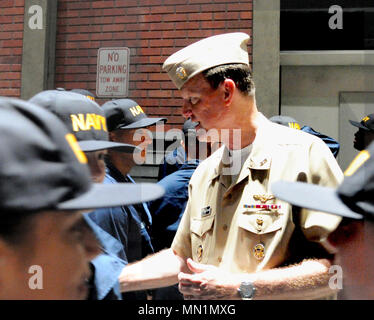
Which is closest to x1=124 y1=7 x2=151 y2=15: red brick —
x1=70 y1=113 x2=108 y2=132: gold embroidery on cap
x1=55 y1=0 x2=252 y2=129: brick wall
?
x1=55 y1=0 x2=252 y2=129: brick wall

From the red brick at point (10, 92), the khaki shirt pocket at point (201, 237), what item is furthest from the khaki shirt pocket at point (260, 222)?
the red brick at point (10, 92)

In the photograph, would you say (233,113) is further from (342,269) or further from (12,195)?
(12,195)

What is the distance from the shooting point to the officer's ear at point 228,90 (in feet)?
5.64

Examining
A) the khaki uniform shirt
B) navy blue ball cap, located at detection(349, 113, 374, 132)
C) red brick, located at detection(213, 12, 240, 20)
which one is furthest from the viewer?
red brick, located at detection(213, 12, 240, 20)

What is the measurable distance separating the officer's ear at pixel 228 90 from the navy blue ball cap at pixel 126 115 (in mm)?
499

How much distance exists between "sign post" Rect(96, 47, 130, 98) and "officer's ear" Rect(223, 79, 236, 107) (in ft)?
1.78

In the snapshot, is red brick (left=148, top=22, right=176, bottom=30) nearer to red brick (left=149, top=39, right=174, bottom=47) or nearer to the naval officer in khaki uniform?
red brick (left=149, top=39, right=174, bottom=47)

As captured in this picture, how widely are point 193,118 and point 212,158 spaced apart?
196 mm

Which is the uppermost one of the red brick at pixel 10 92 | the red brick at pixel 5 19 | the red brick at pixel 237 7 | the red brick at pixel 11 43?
the red brick at pixel 237 7

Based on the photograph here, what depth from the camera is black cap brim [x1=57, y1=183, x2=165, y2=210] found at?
97cm

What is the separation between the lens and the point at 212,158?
1870mm

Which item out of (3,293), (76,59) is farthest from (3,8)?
(3,293)

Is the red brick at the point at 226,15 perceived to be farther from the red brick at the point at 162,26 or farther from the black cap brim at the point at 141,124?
the black cap brim at the point at 141,124

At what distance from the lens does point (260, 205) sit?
160cm
